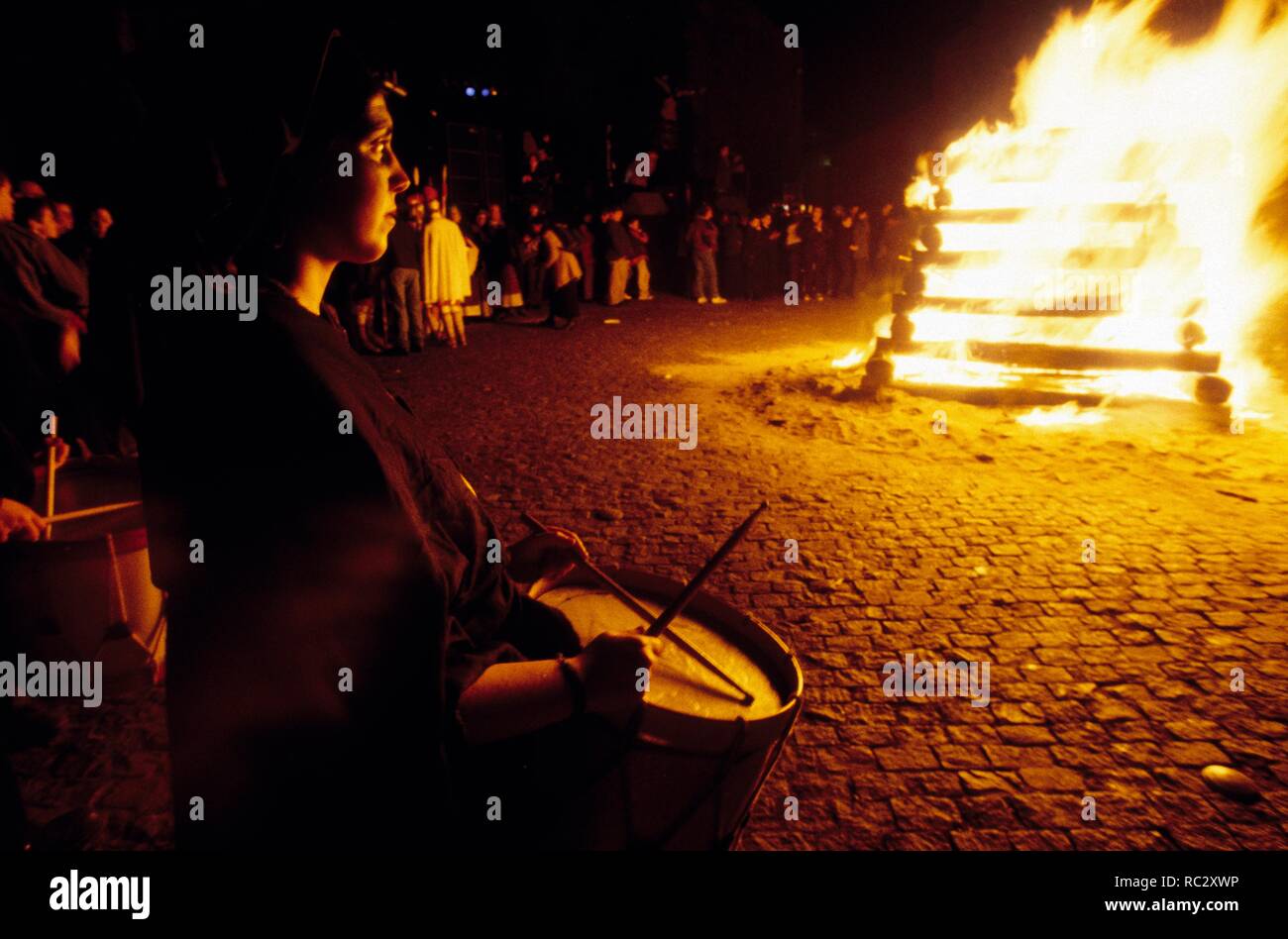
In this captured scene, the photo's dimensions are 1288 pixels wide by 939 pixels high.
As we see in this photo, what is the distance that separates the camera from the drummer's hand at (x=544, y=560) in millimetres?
2318

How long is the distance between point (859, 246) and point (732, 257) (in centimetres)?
407

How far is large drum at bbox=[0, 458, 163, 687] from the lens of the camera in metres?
3.07

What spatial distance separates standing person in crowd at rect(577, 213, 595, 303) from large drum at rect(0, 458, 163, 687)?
53.5ft

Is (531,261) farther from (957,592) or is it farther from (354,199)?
(354,199)

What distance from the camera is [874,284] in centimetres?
2431

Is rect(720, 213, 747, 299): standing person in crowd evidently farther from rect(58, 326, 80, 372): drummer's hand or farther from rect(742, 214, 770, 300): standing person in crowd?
rect(58, 326, 80, 372): drummer's hand

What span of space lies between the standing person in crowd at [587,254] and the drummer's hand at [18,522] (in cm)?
1672

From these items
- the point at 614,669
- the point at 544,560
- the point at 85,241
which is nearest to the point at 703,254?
the point at 85,241

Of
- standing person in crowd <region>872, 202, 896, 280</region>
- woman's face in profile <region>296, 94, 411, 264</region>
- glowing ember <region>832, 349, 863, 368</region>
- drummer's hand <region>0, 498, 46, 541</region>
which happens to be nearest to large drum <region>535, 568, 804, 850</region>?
woman's face in profile <region>296, 94, 411, 264</region>

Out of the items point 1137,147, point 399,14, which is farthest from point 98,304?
point 399,14

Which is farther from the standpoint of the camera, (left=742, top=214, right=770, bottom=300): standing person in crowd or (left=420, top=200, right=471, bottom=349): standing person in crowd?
(left=742, top=214, right=770, bottom=300): standing person in crowd
